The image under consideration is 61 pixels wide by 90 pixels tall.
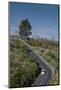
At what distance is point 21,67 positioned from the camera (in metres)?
3.12

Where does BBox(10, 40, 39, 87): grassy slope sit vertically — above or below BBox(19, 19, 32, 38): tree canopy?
below

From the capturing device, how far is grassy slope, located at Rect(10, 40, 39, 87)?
3098 millimetres

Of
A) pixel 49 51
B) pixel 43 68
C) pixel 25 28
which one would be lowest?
pixel 43 68

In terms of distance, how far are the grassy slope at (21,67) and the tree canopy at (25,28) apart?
126mm

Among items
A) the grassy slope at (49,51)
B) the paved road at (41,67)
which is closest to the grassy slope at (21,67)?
the paved road at (41,67)

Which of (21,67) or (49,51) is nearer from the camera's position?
(21,67)

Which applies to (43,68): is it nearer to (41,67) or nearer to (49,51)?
(41,67)

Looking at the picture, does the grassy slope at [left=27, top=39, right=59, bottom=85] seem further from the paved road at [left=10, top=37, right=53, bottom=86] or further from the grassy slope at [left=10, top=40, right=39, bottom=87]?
the grassy slope at [left=10, top=40, right=39, bottom=87]

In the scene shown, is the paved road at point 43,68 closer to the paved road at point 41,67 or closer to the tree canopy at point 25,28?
the paved road at point 41,67

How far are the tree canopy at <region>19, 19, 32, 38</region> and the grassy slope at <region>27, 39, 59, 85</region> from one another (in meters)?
0.12

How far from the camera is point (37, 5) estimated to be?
3.21 m

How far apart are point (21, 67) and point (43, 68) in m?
0.31

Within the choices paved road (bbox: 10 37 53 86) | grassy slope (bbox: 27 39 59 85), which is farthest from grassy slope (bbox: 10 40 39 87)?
grassy slope (bbox: 27 39 59 85)

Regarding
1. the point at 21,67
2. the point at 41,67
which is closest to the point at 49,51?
the point at 41,67
